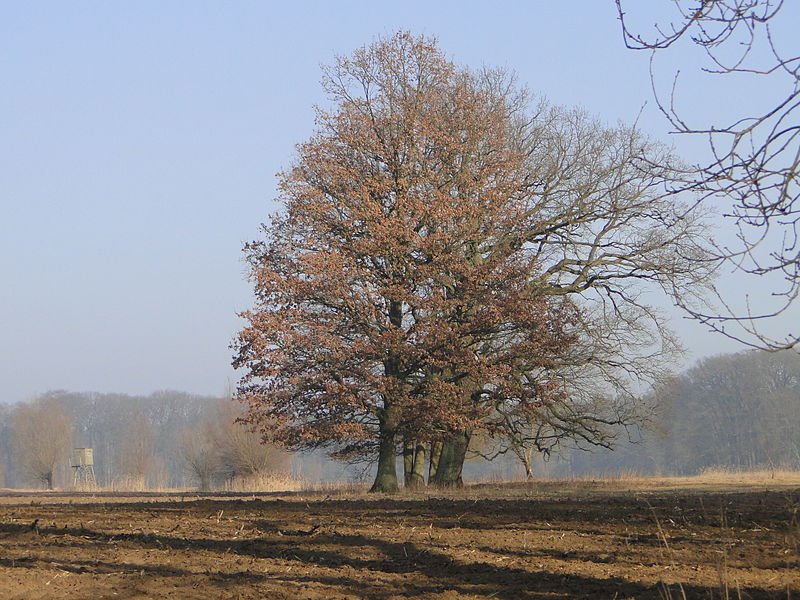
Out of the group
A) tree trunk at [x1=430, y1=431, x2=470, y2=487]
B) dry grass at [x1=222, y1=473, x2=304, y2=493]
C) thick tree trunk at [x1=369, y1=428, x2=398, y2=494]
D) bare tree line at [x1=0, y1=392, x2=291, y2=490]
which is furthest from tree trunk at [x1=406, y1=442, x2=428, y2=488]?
bare tree line at [x1=0, y1=392, x2=291, y2=490]

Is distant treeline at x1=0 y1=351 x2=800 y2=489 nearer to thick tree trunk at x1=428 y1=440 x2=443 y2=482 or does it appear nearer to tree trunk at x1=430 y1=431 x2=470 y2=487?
thick tree trunk at x1=428 y1=440 x2=443 y2=482

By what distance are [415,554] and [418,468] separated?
1862 centimetres

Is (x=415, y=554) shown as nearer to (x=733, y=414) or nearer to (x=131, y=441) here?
(x=733, y=414)

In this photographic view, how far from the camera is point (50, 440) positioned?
62531 millimetres

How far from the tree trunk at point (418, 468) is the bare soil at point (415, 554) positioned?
13728 mm

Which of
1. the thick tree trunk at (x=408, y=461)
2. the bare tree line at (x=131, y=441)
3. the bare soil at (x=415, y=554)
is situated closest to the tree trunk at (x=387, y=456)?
the thick tree trunk at (x=408, y=461)

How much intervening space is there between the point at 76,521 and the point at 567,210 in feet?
62.0

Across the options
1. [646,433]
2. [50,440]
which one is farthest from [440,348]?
[50,440]

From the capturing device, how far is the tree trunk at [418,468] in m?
26.8

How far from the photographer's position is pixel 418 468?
90.5 ft

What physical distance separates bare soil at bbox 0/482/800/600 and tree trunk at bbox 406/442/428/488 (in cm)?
1373

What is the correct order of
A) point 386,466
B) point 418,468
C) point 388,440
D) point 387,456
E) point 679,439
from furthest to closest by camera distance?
point 679,439, point 418,468, point 388,440, point 387,456, point 386,466

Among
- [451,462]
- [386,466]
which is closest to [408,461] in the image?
[451,462]

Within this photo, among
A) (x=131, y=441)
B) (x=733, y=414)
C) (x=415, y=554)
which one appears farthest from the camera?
(x=131, y=441)
